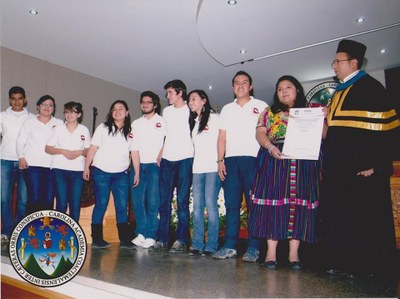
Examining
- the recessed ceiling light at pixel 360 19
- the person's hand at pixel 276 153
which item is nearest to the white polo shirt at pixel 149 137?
the person's hand at pixel 276 153

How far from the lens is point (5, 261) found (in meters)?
2.18

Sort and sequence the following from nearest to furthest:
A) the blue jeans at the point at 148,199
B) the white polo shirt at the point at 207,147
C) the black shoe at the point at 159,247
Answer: the white polo shirt at the point at 207,147
the black shoe at the point at 159,247
the blue jeans at the point at 148,199

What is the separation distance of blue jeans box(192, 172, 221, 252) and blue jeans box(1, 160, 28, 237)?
70.1 inches

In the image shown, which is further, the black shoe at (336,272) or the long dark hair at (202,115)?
the long dark hair at (202,115)

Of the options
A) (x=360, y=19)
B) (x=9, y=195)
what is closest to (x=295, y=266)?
(x=9, y=195)

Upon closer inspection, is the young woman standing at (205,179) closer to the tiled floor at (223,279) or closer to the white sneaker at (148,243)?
the tiled floor at (223,279)

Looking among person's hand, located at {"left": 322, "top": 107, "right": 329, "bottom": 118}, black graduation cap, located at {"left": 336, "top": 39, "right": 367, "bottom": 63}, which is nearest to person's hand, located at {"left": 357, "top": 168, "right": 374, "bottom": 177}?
person's hand, located at {"left": 322, "top": 107, "right": 329, "bottom": 118}

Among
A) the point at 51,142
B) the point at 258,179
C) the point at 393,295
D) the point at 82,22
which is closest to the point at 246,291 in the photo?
the point at 393,295

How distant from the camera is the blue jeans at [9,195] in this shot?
3.15 meters

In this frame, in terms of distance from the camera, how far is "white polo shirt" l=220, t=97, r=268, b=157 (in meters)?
2.42

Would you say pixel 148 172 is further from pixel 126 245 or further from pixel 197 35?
pixel 197 35

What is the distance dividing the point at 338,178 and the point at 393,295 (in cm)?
68

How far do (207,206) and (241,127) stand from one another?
2.19 feet

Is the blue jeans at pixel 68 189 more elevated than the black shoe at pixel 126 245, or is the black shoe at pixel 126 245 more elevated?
the blue jeans at pixel 68 189
